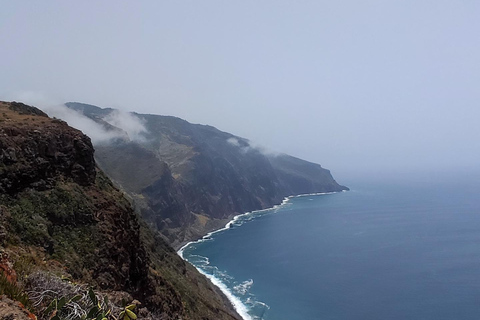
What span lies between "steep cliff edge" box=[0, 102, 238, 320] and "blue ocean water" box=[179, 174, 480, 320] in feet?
175

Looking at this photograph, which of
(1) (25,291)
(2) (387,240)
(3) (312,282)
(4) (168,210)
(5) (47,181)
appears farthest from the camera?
(4) (168,210)

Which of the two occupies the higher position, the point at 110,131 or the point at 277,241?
the point at 110,131

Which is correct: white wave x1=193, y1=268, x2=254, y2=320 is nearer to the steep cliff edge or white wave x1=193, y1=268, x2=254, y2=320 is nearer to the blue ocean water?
the blue ocean water

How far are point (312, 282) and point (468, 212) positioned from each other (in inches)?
4791

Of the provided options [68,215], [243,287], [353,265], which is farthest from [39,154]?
[353,265]

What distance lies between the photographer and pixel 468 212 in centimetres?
16962

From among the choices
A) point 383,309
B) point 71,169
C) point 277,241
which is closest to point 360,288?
point 383,309

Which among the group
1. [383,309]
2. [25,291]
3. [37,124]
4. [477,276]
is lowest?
[383,309]

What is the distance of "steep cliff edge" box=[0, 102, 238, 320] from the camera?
21094 mm

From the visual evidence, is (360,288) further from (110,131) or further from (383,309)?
(110,131)

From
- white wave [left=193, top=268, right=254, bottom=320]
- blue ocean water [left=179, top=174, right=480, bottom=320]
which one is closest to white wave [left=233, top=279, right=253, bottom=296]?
blue ocean water [left=179, top=174, right=480, bottom=320]

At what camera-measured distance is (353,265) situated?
102000mm

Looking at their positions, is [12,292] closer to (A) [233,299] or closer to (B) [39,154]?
(B) [39,154]

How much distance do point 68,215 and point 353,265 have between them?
9349 centimetres
